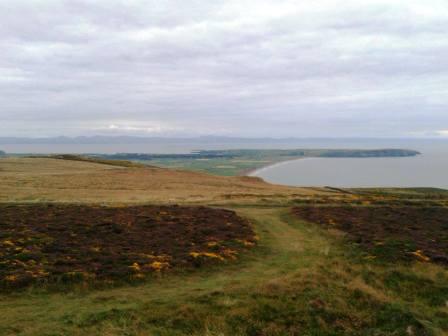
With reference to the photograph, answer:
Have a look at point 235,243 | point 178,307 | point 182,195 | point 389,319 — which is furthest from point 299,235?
point 182,195

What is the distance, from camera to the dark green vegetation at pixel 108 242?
1608 centimetres

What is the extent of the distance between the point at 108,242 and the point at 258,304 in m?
11.0

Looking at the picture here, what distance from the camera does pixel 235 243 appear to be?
71.8ft

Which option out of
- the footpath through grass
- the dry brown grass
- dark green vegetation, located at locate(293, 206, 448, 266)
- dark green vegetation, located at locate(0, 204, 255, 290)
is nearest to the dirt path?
the footpath through grass

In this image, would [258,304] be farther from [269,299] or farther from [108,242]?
[108,242]

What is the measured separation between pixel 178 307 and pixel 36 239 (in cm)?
1160

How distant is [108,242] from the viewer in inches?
844

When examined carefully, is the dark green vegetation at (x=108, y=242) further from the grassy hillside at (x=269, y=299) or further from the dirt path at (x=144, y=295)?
the dirt path at (x=144, y=295)

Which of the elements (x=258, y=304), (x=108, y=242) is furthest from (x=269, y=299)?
(x=108, y=242)

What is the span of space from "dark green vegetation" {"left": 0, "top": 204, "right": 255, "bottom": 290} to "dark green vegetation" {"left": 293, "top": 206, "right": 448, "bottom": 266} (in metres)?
6.84

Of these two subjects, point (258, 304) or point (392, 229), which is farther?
point (392, 229)

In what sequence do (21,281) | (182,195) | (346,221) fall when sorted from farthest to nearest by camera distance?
(182,195)
(346,221)
(21,281)

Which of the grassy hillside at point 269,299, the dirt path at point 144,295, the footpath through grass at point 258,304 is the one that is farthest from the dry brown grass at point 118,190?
the footpath through grass at point 258,304

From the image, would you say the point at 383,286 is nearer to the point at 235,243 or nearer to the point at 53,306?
the point at 235,243
